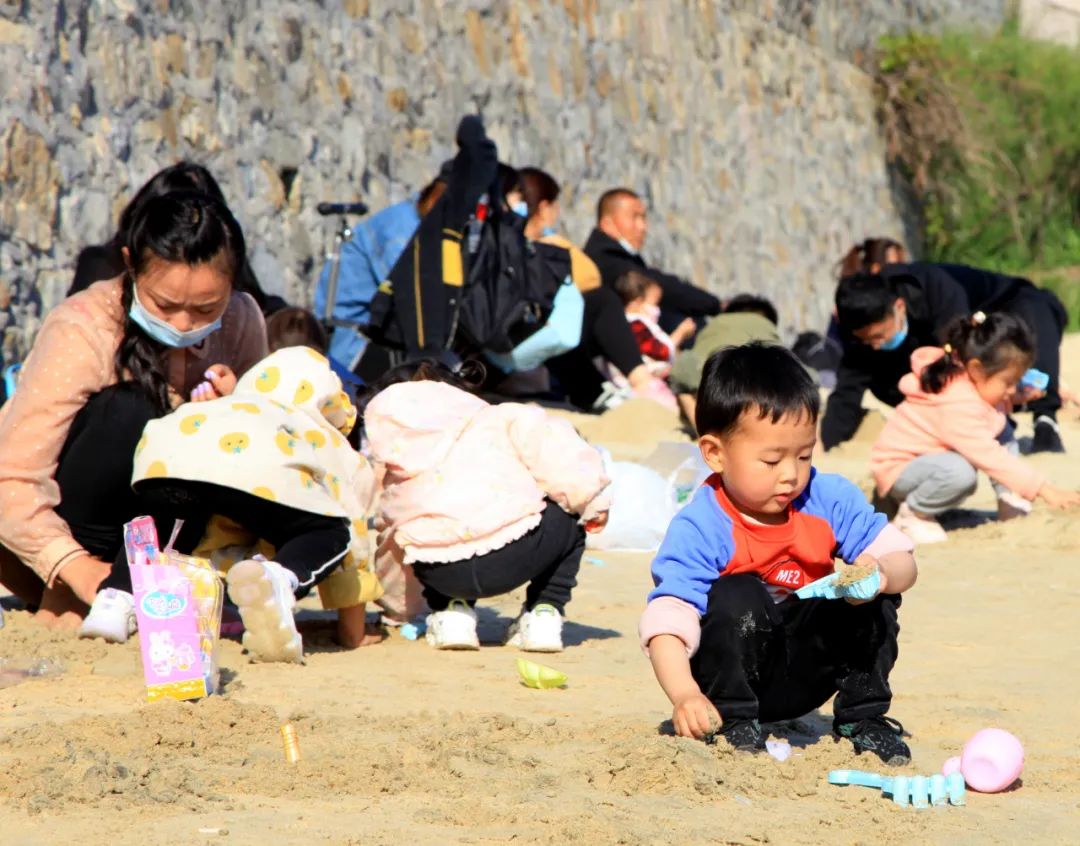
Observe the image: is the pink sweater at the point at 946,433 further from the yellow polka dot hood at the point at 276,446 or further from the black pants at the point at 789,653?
the black pants at the point at 789,653

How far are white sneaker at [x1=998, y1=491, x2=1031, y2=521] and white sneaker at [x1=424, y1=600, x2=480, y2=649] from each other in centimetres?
312

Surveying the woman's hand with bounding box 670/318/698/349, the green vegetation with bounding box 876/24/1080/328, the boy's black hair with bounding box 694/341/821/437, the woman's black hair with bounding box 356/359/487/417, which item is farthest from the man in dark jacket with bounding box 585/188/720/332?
the green vegetation with bounding box 876/24/1080/328

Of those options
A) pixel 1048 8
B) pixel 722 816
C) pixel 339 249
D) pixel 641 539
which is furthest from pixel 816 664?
pixel 1048 8

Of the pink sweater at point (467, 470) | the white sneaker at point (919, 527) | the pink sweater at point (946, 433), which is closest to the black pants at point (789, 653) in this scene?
the pink sweater at point (467, 470)

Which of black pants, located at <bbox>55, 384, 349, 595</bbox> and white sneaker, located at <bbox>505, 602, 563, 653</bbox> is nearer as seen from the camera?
black pants, located at <bbox>55, 384, 349, 595</bbox>

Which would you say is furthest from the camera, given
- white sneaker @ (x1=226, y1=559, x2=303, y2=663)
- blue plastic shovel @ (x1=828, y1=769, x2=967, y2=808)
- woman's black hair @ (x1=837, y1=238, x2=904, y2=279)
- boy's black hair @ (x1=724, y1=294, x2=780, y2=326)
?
woman's black hair @ (x1=837, y1=238, x2=904, y2=279)

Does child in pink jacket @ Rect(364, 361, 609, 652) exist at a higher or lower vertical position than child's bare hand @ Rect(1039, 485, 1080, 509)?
higher

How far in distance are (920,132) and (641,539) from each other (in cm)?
1339

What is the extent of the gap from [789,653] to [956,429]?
352 centimetres

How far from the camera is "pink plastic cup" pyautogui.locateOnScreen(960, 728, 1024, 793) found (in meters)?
2.96

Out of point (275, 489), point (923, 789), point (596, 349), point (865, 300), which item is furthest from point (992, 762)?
point (596, 349)

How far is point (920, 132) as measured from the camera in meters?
18.5

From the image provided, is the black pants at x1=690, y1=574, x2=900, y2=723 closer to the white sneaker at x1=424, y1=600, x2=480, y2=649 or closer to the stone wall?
the white sneaker at x1=424, y1=600, x2=480, y2=649

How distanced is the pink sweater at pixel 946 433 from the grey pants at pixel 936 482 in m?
0.04
